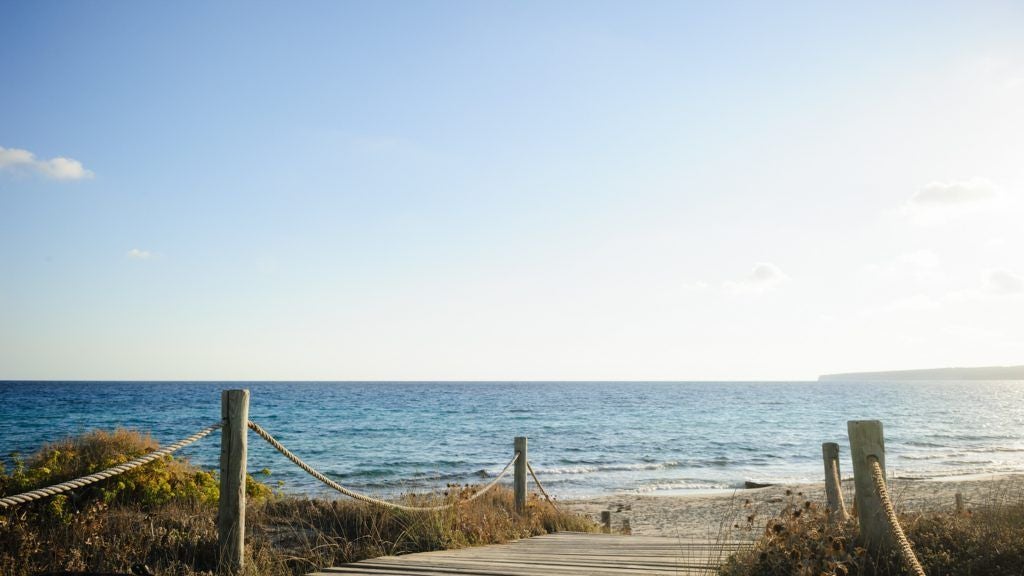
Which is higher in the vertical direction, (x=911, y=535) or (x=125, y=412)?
(x=911, y=535)

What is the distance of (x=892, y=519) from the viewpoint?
3922 millimetres

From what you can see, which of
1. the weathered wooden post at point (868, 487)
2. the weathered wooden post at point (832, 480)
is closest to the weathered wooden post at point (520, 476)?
the weathered wooden post at point (832, 480)

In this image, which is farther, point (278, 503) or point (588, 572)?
point (278, 503)

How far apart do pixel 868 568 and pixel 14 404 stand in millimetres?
74044

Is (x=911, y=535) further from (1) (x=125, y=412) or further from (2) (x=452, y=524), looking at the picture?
(1) (x=125, y=412)

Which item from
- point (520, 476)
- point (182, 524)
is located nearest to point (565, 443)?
point (520, 476)

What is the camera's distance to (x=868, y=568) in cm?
402

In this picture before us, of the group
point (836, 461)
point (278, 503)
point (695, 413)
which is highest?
point (836, 461)

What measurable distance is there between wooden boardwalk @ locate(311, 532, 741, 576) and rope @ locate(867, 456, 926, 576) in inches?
47.5

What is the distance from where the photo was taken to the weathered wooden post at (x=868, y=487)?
414 cm

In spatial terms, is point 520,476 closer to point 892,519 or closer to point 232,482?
point 232,482

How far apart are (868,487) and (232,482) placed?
15.4ft

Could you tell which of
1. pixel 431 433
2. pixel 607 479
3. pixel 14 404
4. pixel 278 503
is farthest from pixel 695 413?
pixel 14 404

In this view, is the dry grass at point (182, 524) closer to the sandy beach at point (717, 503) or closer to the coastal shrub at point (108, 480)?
the coastal shrub at point (108, 480)
